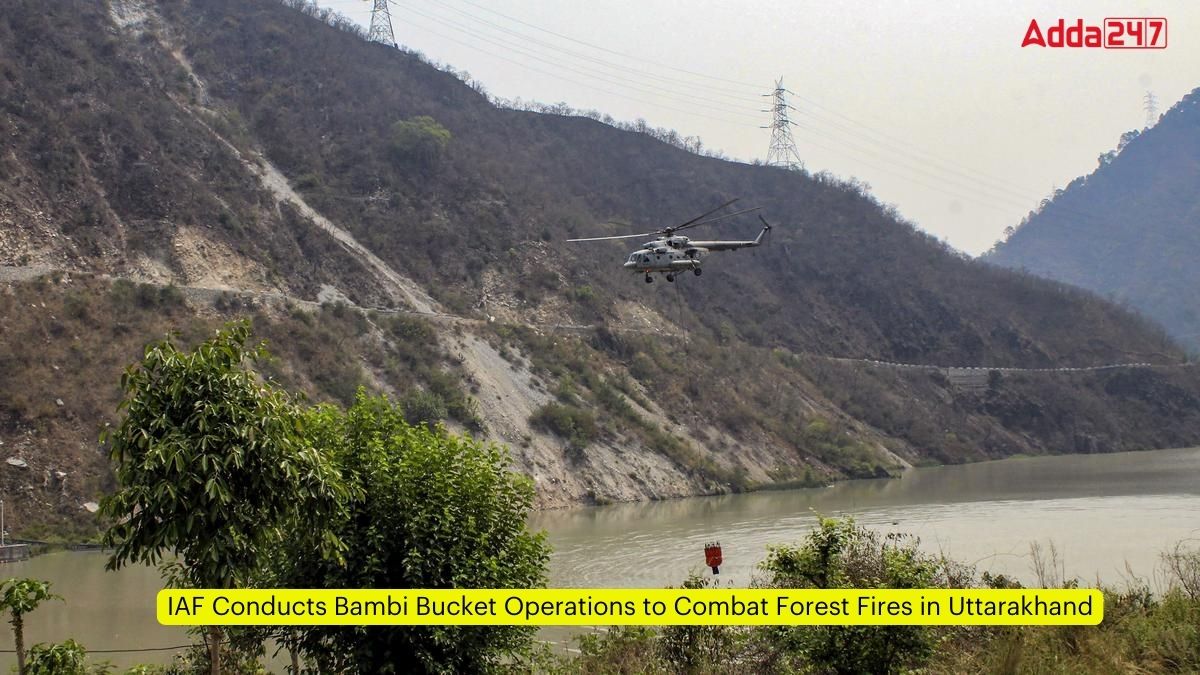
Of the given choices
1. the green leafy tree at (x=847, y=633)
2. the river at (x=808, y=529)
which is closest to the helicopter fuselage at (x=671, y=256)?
the river at (x=808, y=529)

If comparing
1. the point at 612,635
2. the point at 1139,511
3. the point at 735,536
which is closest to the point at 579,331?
the point at 735,536

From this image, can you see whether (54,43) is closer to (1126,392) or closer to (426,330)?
(426,330)

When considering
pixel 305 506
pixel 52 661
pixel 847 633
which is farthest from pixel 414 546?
pixel 847 633

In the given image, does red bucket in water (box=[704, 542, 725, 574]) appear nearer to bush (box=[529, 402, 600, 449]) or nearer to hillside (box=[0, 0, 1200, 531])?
hillside (box=[0, 0, 1200, 531])

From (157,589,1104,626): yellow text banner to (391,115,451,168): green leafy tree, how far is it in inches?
2649

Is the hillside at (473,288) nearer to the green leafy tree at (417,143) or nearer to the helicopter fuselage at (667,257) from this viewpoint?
the green leafy tree at (417,143)

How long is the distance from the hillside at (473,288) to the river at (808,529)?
4.33 m

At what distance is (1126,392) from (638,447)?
5634 cm

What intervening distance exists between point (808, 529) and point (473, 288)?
34.8 meters

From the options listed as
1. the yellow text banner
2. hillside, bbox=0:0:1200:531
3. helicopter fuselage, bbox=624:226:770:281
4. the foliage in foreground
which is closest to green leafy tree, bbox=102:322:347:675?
the foliage in foreground

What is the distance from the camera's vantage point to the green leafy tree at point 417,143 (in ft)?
245

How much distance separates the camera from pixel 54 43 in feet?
192

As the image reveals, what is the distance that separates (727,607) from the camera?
30.5 feet

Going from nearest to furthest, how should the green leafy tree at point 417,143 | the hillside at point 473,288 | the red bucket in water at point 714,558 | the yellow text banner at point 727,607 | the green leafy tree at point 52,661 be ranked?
the yellow text banner at point 727,607 → the green leafy tree at point 52,661 → the red bucket in water at point 714,558 → the hillside at point 473,288 → the green leafy tree at point 417,143
